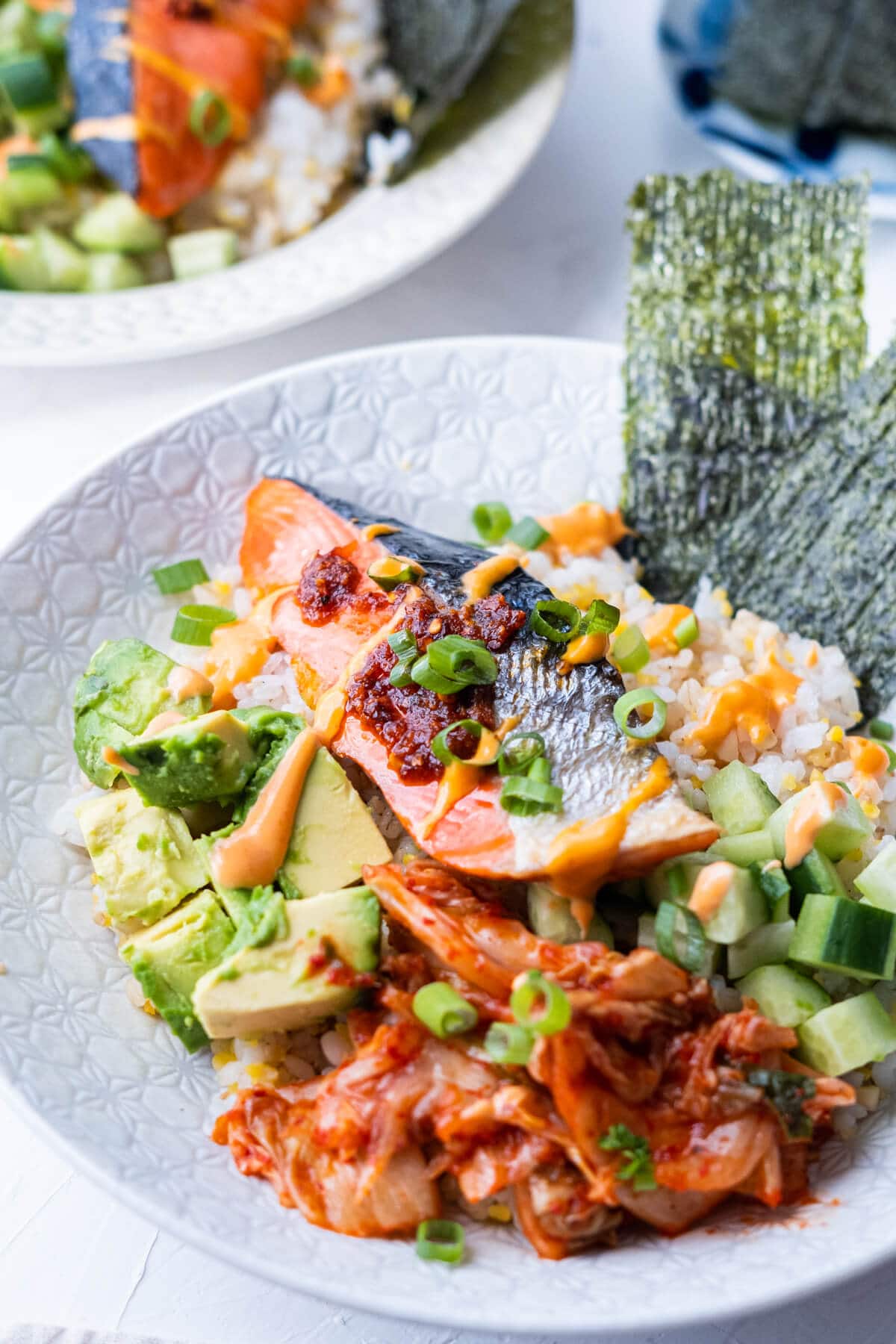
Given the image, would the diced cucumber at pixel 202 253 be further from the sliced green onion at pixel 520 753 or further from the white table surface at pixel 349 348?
the sliced green onion at pixel 520 753

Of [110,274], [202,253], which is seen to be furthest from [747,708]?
[110,274]

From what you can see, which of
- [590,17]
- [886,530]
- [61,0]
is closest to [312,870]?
[886,530]

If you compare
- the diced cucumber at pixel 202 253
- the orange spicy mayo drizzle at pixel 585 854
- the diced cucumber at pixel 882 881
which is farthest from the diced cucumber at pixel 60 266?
the diced cucumber at pixel 882 881

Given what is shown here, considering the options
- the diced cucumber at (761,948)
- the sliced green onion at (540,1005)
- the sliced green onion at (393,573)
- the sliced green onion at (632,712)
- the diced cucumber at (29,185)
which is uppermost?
the diced cucumber at (29,185)

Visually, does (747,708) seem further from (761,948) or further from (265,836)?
(265,836)

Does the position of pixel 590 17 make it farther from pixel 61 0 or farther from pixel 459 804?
pixel 459 804

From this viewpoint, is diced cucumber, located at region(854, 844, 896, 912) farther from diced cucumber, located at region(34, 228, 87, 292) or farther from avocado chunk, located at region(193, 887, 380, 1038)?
diced cucumber, located at region(34, 228, 87, 292)
